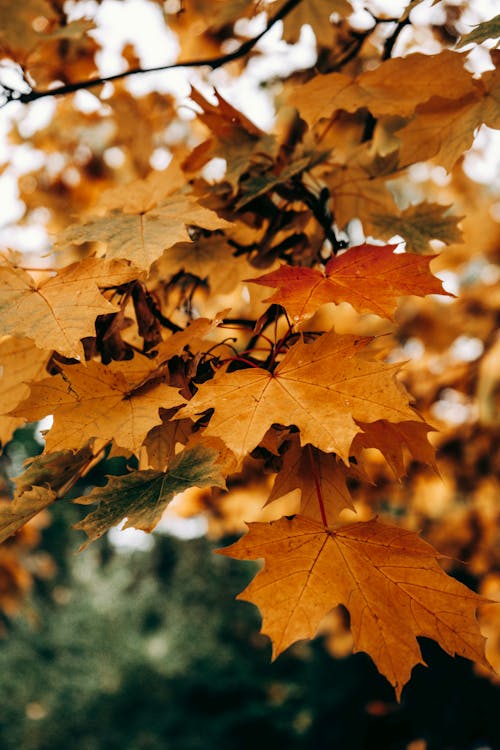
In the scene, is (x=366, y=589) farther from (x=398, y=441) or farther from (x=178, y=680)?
(x=178, y=680)

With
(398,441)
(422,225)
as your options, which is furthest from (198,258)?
(398,441)

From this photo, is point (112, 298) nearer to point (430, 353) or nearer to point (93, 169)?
point (93, 169)

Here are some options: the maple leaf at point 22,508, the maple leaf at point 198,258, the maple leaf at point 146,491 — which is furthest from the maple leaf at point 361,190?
the maple leaf at point 22,508

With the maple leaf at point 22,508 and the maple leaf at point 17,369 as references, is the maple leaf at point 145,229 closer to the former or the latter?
the maple leaf at point 17,369

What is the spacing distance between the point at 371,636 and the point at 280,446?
304 millimetres

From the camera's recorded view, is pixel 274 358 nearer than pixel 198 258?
Yes

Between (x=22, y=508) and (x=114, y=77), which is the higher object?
(x=114, y=77)

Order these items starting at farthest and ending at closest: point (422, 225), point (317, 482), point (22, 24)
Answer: point (22, 24)
point (422, 225)
point (317, 482)

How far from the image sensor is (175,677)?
11.2 metres

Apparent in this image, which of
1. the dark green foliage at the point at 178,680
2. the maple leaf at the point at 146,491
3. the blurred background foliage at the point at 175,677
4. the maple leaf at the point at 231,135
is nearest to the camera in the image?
the maple leaf at the point at 146,491

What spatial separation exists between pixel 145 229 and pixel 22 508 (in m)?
0.46

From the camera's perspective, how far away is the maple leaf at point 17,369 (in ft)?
3.83

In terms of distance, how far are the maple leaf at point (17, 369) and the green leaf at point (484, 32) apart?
0.87 m

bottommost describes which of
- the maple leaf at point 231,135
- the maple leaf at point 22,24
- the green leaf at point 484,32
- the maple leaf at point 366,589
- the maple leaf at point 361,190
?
the maple leaf at point 366,589
